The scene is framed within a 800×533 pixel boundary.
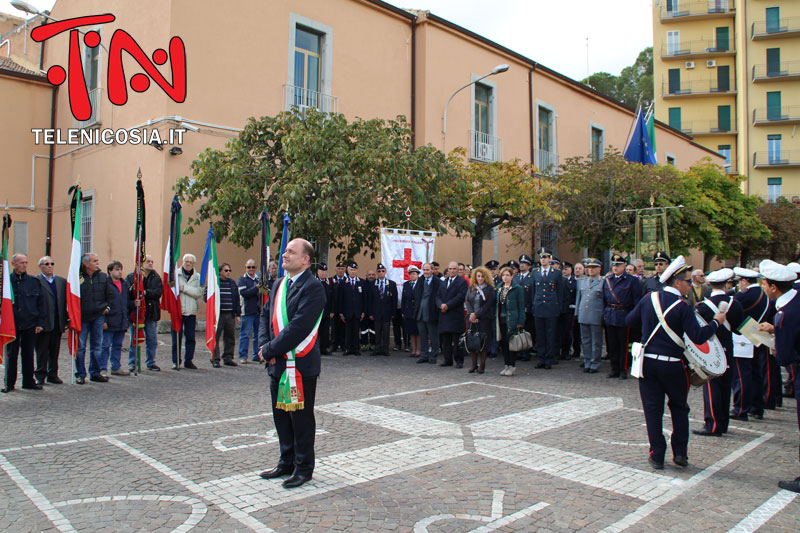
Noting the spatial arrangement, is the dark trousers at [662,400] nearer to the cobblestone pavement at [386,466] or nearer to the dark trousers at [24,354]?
the cobblestone pavement at [386,466]

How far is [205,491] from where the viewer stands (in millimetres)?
4762

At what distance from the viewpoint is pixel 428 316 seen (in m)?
12.5

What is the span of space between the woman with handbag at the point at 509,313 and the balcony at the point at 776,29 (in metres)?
43.6

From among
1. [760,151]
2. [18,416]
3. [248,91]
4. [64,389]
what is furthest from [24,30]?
[760,151]

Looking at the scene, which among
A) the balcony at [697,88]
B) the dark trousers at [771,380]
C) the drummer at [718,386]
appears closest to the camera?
the drummer at [718,386]

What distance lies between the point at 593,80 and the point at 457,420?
47.7 metres

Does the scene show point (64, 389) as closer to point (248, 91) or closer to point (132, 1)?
point (248, 91)

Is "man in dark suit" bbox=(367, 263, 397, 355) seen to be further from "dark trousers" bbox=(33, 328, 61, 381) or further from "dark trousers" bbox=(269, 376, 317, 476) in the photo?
"dark trousers" bbox=(269, 376, 317, 476)

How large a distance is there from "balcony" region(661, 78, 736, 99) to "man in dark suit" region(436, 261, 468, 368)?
1646 inches

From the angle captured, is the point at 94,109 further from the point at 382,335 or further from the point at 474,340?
the point at 474,340

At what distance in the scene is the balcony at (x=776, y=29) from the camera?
144 feet

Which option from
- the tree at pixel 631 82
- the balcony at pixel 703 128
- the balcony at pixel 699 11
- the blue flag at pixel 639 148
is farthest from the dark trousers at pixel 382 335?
the balcony at pixel 699 11

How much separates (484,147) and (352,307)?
1219 centimetres

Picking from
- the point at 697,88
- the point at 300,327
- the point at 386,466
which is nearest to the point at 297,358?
the point at 300,327
